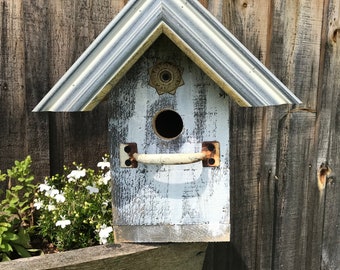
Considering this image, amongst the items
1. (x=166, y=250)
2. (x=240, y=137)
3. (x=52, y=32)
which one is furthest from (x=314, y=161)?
(x=52, y=32)

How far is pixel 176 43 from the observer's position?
1116 mm

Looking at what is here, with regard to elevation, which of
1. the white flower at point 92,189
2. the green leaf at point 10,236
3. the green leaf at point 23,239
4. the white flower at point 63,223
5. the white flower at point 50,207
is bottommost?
the green leaf at point 23,239

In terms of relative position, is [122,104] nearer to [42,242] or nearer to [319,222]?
[42,242]

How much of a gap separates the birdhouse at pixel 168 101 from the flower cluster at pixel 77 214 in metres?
0.15

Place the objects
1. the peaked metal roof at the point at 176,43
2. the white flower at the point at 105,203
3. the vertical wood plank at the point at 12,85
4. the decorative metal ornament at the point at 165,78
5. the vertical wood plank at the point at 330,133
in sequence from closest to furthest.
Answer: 1. the peaked metal roof at the point at 176,43
2. the decorative metal ornament at the point at 165,78
3. the white flower at the point at 105,203
4. the vertical wood plank at the point at 12,85
5. the vertical wood plank at the point at 330,133

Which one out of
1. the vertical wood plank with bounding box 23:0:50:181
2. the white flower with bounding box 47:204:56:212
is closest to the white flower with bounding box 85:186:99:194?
the white flower with bounding box 47:204:56:212

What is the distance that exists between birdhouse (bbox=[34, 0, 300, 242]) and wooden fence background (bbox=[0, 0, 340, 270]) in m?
0.52

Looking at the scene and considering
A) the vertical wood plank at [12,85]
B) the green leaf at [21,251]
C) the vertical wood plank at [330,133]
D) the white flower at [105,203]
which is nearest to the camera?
the green leaf at [21,251]

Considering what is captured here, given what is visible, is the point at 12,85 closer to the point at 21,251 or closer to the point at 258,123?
the point at 21,251

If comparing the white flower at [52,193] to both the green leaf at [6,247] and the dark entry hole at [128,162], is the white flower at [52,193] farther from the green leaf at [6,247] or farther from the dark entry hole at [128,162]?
the dark entry hole at [128,162]

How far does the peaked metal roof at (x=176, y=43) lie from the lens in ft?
3.51

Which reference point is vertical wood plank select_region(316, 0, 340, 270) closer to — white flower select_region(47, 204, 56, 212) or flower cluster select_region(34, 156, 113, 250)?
flower cluster select_region(34, 156, 113, 250)

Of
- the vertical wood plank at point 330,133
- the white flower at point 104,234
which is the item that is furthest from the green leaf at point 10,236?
the vertical wood plank at point 330,133

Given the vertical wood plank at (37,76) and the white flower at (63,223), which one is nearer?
the white flower at (63,223)
